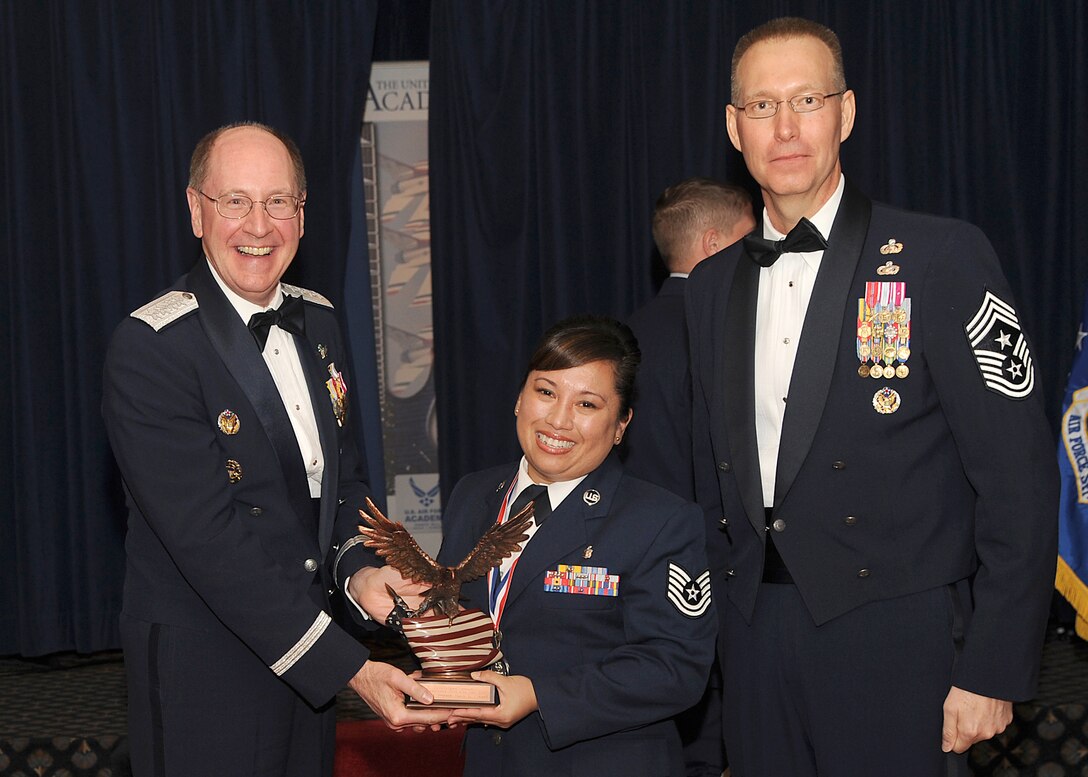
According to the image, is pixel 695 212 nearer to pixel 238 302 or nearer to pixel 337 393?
pixel 337 393

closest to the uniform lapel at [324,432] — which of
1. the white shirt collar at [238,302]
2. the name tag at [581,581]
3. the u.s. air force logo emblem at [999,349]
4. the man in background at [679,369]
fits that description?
the white shirt collar at [238,302]

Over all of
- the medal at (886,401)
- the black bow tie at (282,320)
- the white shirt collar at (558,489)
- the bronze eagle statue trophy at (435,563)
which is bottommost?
the bronze eagle statue trophy at (435,563)

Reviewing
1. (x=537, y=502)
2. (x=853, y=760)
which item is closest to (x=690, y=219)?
(x=537, y=502)

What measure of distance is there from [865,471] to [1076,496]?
250 cm

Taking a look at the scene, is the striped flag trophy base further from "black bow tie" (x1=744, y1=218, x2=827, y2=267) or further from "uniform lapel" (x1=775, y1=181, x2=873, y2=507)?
"black bow tie" (x1=744, y1=218, x2=827, y2=267)

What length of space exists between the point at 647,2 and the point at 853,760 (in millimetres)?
4215

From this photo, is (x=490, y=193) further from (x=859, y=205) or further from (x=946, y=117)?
(x=859, y=205)

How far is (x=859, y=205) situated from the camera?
221cm

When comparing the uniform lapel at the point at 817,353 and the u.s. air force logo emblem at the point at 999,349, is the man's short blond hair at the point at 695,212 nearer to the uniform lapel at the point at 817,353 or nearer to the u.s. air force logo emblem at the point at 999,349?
the uniform lapel at the point at 817,353

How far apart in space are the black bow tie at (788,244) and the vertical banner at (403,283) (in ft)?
11.8

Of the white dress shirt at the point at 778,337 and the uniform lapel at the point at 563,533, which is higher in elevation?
the white dress shirt at the point at 778,337

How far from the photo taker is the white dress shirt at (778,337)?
2.19m

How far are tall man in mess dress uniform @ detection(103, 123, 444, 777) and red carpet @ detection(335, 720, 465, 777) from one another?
1.62 meters

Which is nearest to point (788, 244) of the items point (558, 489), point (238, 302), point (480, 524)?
point (558, 489)
